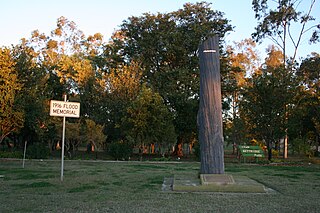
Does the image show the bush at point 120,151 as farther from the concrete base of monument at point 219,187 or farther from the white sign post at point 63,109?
the concrete base of monument at point 219,187

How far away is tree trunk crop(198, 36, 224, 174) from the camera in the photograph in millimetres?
9555

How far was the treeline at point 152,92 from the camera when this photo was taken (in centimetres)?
2319

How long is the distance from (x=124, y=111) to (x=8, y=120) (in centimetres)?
774

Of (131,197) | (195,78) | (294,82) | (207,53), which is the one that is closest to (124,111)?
(195,78)

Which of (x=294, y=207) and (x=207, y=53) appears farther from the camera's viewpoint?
(x=207, y=53)

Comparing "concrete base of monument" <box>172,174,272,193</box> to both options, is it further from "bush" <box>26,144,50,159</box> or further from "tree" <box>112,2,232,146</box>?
"tree" <box>112,2,232,146</box>

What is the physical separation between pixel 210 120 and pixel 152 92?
15.5m

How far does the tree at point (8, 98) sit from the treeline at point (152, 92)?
6 centimetres

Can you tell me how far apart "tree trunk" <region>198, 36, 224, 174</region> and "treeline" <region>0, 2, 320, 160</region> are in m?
12.9

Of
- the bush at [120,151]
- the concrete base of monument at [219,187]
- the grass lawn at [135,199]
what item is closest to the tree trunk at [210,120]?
the concrete base of monument at [219,187]

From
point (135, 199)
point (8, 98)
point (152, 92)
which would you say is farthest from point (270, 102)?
point (135, 199)

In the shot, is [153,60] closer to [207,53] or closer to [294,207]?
[207,53]

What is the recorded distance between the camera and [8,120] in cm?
2212

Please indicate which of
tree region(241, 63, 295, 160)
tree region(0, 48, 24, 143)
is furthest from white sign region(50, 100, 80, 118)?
tree region(241, 63, 295, 160)
